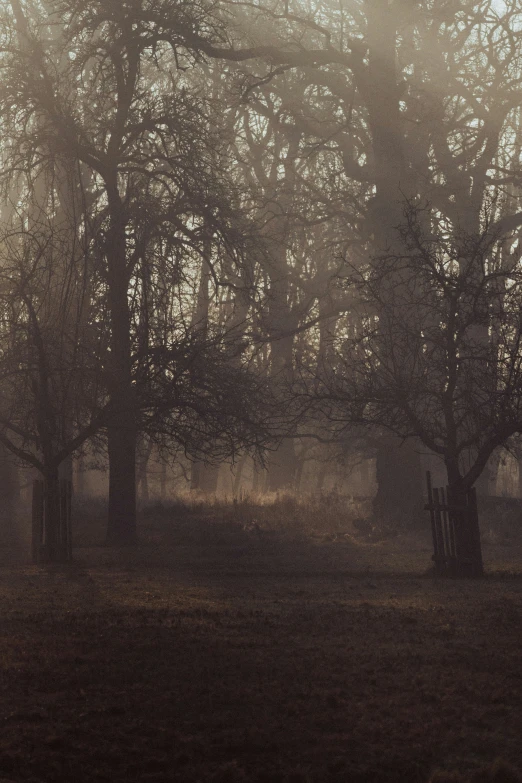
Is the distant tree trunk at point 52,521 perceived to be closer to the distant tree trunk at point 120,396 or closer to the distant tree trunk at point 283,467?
the distant tree trunk at point 120,396

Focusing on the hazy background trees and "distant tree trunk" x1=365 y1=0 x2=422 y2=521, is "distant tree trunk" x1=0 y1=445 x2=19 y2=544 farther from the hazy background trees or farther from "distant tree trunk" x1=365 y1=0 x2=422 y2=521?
"distant tree trunk" x1=365 y1=0 x2=422 y2=521

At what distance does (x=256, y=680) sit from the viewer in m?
6.50

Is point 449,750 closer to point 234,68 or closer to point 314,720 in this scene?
point 314,720

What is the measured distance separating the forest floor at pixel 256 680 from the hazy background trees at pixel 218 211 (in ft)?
11.8

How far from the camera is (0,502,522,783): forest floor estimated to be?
4934 mm

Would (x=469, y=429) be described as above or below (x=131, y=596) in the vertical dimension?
above

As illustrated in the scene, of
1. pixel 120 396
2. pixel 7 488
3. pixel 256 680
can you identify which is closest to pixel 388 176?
pixel 120 396

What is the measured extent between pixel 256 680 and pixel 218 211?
12634 mm

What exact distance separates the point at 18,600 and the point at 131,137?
1017 centimetres

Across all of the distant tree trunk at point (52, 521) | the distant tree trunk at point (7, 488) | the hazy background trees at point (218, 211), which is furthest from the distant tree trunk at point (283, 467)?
the distant tree trunk at point (52, 521)

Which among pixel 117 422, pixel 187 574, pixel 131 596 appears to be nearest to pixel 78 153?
pixel 117 422

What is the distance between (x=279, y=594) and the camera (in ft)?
37.7

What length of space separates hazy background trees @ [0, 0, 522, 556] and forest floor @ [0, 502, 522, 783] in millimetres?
3610

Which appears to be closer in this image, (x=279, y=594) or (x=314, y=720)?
(x=314, y=720)
